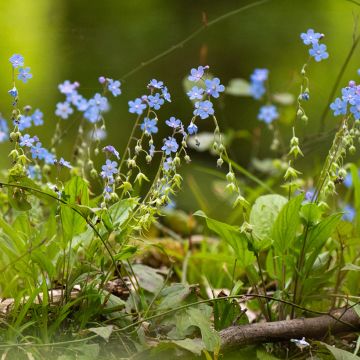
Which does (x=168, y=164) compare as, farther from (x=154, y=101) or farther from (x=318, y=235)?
(x=318, y=235)

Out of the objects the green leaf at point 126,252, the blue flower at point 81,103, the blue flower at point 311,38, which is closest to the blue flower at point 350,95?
the blue flower at point 311,38

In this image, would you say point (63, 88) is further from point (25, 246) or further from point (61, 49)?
point (61, 49)

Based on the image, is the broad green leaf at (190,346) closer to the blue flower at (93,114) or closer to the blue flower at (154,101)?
the blue flower at (154,101)

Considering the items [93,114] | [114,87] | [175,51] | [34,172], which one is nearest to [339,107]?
[114,87]

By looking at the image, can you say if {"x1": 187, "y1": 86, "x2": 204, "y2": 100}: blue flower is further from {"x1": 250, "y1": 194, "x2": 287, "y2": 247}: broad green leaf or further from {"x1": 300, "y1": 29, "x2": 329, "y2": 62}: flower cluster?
{"x1": 250, "y1": 194, "x2": 287, "y2": 247}: broad green leaf

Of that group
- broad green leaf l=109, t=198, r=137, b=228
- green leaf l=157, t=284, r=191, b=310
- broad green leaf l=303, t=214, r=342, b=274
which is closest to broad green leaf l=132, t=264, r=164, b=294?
green leaf l=157, t=284, r=191, b=310

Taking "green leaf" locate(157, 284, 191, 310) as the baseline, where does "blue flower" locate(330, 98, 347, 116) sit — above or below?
above

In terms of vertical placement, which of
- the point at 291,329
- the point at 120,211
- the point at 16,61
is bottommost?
the point at 291,329
